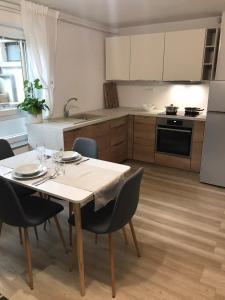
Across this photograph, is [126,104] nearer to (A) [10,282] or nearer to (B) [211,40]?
(B) [211,40]

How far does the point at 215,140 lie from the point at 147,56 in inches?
70.7

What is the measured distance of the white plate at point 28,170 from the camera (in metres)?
1.86

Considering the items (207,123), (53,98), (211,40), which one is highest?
(211,40)

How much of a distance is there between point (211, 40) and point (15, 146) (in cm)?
325

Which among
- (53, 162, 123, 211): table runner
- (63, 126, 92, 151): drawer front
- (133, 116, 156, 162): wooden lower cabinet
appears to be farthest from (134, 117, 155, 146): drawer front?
(53, 162, 123, 211): table runner

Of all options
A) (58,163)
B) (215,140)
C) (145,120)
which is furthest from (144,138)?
(58,163)

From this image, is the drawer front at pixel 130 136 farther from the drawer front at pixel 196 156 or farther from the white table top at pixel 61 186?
the white table top at pixel 61 186

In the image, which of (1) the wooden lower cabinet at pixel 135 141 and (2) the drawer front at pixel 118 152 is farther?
(2) the drawer front at pixel 118 152

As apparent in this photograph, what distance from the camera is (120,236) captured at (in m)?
2.43

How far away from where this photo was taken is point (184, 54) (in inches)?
145

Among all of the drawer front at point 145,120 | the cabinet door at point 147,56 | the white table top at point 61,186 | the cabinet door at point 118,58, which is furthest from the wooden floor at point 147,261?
the cabinet door at point 118,58

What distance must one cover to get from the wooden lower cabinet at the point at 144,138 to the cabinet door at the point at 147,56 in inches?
28.7

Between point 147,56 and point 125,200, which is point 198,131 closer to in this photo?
point 147,56

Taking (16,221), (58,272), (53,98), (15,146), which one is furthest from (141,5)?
(58,272)
